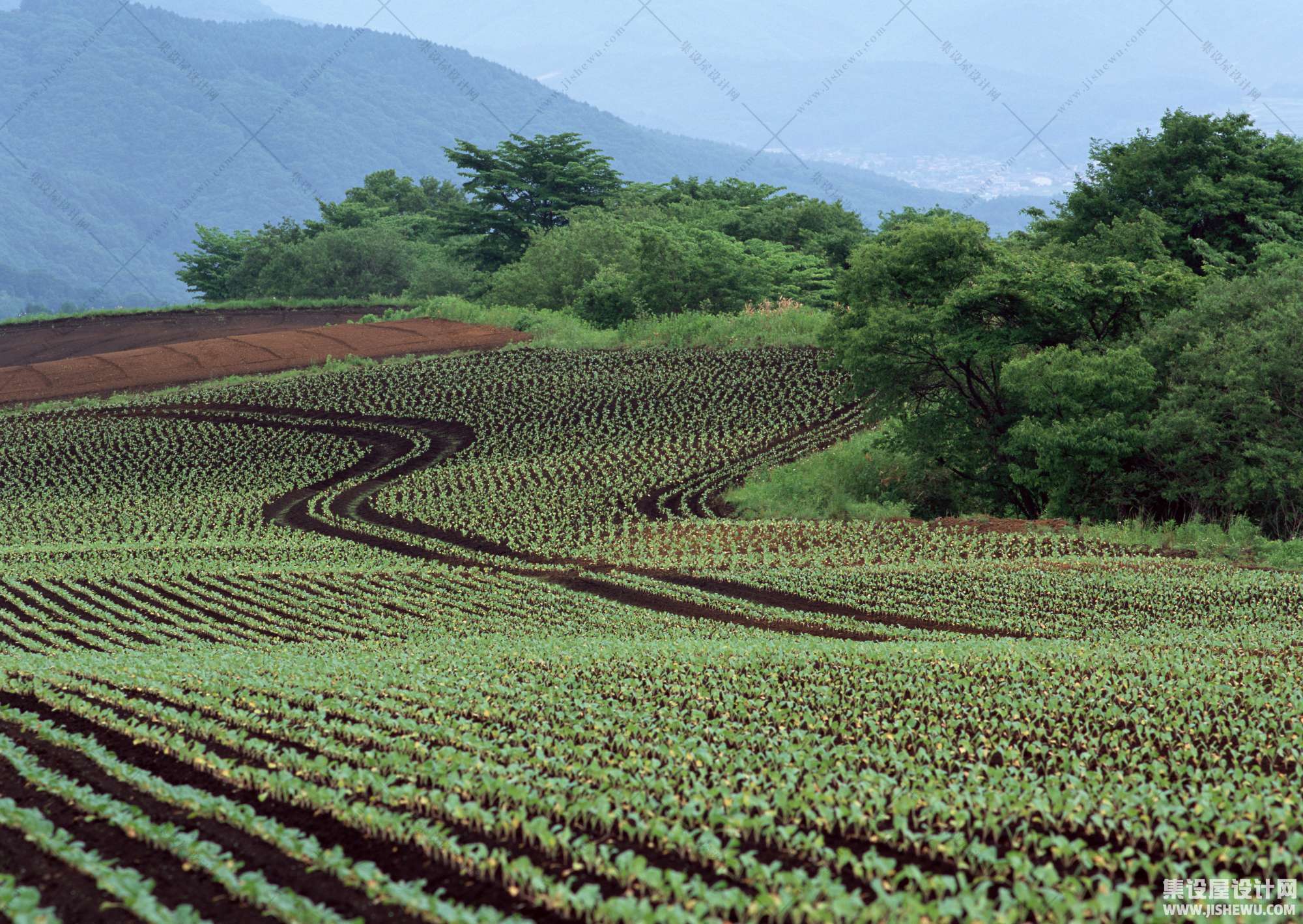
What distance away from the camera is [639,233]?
230 feet

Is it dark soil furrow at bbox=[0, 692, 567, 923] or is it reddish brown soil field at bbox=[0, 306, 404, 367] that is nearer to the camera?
dark soil furrow at bbox=[0, 692, 567, 923]

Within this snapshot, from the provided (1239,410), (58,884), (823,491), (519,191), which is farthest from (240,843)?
(519,191)

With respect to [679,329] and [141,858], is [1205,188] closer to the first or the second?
[679,329]

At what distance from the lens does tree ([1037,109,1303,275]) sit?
44.8m

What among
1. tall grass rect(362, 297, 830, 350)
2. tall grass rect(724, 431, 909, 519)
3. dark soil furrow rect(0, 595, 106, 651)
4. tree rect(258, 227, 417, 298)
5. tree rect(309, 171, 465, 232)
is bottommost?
dark soil furrow rect(0, 595, 106, 651)

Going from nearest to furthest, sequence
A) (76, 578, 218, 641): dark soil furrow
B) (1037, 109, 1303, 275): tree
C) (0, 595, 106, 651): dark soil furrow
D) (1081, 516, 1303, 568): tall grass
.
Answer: (0, 595, 106, 651): dark soil furrow < (76, 578, 218, 641): dark soil furrow < (1081, 516, 1303, 568): tall grass < (1037, 109, 1303, 275): tree

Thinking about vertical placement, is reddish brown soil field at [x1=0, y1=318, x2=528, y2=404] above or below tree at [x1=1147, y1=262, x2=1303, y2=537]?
above

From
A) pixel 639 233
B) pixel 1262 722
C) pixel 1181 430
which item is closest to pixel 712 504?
pixel 1181 430

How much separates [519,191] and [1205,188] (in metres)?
62.6

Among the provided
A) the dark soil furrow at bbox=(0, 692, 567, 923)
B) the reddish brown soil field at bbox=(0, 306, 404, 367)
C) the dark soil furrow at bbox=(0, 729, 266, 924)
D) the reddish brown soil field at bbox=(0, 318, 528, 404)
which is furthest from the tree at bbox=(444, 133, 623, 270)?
the dark soil furrow at bbox=(0, 729, 266, 924)

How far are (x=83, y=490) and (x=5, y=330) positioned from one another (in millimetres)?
40393

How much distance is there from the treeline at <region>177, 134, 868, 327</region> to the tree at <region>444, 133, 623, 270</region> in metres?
0.12

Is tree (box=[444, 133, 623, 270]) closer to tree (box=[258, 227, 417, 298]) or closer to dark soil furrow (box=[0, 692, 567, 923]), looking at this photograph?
tree (box=[258, 227, 417, 298])

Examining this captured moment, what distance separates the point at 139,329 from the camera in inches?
2822
